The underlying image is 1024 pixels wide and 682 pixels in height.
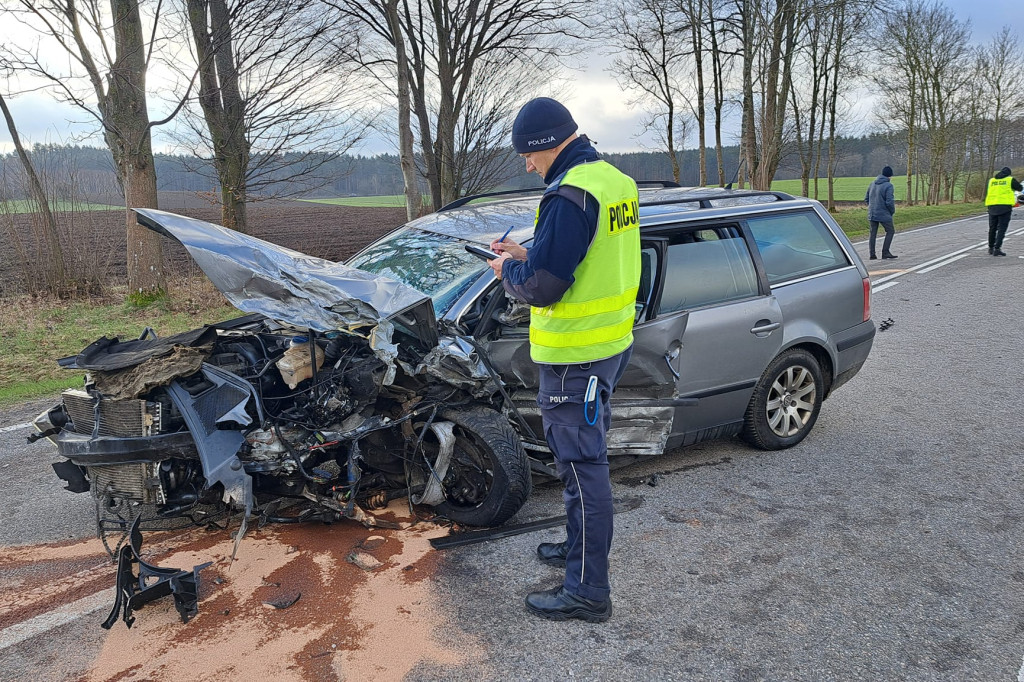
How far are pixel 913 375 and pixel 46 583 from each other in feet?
21.9

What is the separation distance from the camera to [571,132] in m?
2.89

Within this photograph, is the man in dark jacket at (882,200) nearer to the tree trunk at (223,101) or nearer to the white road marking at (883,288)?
the white road marking at (883,288)

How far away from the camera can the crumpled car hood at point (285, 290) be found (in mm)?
3398

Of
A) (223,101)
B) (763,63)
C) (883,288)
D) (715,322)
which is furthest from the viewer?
(763,63)

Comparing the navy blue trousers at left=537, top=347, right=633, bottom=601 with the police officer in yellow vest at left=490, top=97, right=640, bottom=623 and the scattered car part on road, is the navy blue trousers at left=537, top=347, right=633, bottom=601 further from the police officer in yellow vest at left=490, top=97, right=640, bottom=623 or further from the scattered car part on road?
the scattered car part on road

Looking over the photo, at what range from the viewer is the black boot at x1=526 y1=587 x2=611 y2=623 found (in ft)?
9.59

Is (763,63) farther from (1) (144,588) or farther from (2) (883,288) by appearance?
(1) (144,588)

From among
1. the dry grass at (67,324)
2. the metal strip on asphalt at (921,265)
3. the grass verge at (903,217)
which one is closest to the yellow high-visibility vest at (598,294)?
the dry grass at (67,324)

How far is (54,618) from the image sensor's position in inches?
117

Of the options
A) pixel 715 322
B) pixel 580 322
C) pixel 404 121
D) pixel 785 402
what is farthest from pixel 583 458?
pixel 404 121

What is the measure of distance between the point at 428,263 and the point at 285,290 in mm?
1139

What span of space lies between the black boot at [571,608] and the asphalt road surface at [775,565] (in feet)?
Result: 0.14

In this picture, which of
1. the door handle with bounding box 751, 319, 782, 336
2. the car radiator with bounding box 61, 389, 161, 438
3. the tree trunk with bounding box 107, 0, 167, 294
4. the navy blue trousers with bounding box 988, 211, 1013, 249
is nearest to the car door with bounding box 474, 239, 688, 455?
the door handle with bounding box 751, 319, 782, 336

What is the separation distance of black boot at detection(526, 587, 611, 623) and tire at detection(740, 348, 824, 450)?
2.15 m
